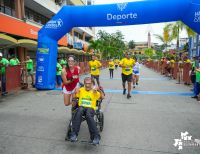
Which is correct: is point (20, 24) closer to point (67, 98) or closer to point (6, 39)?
point (6, 39)

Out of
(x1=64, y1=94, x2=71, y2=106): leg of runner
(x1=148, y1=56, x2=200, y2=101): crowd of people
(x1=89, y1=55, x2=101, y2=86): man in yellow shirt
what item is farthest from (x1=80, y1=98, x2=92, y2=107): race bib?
→ (x1=89, y1=55, x2=101, y2=86): man in yellow shirt

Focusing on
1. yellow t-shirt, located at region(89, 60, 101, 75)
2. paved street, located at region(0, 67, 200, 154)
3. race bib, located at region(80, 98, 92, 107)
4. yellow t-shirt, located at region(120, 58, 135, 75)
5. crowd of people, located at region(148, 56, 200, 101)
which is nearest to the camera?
paved street, located at region(0, 67, 200, 154)

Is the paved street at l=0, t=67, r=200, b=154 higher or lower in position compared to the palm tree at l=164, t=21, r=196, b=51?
lower

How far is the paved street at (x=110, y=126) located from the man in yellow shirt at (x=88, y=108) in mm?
219

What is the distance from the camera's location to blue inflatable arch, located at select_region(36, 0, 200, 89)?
8773 mm

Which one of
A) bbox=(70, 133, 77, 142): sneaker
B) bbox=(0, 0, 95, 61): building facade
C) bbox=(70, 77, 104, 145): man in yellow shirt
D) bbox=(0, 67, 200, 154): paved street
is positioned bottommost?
bbox=(0, 67, 200, 154): paved street

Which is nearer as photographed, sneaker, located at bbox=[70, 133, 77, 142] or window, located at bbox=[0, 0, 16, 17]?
sneaker, located at bbox=[70, 133, 77, 142]

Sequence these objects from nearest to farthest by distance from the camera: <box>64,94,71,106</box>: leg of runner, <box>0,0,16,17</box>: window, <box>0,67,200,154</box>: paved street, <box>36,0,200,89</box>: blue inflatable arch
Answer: <box>0,67,200,154</box>: paved street → <box>64,94,71,106</box>: leg of runner → <box>36,0,200,89</box>: blue inflatable arch → <box>0,0,16,17</box>: window

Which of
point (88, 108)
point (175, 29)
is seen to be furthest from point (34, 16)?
point (88, 108)

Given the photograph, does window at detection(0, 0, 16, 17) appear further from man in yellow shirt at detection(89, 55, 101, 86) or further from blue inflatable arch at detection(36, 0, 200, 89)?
man in yellow shirt at detection(89, 55, 101, 86)

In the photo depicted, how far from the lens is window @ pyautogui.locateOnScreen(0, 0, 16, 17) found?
17.2 metres

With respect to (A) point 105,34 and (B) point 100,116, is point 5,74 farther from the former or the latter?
(A) point 105,34

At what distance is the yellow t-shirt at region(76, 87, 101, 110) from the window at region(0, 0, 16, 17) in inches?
605

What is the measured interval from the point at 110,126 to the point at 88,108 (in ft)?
4.06
